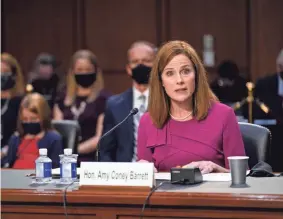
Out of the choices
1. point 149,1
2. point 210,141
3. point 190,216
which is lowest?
point 190,216

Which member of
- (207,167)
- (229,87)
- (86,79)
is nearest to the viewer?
(207,167)

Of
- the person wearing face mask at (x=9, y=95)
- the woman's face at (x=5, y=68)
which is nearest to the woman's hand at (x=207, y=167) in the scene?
the person wearing face mask at (x=9, y=95)

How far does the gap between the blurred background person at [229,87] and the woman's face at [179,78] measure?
259 centimetres

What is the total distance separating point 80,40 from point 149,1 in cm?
91

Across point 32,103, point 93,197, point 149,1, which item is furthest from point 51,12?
point 93,197

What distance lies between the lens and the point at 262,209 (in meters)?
2.39

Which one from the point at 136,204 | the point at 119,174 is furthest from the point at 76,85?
the point at 136,204

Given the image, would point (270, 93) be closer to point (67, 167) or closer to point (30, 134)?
point (30, 134)

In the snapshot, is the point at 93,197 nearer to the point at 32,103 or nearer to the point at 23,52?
the point at 32,103

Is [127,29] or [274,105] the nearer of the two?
[274,105]

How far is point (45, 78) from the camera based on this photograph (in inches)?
259

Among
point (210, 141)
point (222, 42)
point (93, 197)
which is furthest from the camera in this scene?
point (222, 42)

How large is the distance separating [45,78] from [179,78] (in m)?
3.48

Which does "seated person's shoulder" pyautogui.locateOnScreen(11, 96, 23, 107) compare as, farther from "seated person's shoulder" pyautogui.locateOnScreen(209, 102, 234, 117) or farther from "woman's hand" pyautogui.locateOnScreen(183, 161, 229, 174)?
"woman's hand" pyautogui.locateOnScreen(183, 161, 229, 174)
